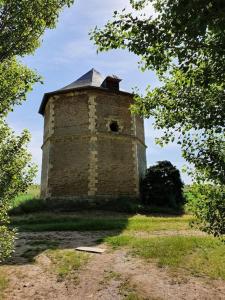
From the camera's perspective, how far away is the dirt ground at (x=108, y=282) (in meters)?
9.30

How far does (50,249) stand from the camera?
1311 cm

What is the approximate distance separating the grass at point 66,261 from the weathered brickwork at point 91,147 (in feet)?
36.8

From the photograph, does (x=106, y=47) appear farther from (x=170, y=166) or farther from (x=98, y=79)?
(x=98, y=79)

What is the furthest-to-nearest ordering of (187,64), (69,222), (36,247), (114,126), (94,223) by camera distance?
1. (114,126)
2. (69,222)
3. (94,223)
4. (36,247)
5. (187,64)

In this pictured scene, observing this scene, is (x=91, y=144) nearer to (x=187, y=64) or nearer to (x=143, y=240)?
(x=143, y=240)

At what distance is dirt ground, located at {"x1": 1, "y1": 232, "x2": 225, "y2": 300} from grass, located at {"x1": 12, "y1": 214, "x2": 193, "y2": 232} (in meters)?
4.98

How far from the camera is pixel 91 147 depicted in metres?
25.0

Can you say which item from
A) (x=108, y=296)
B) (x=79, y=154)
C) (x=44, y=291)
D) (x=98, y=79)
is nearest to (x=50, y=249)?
(x=44, y=291)

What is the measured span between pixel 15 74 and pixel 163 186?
1585 cm

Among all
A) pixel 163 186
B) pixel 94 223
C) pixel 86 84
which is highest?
pixel 86 84

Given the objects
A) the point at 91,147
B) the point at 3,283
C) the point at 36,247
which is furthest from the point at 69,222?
the point at 3,283

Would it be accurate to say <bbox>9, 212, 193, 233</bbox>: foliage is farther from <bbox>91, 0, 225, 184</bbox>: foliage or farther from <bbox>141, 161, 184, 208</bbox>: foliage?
<bbox>91, 0, 225, 184</bbox>: foliage

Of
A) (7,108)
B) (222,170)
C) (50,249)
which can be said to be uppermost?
(7,108)

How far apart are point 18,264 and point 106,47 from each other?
7.48 metres
